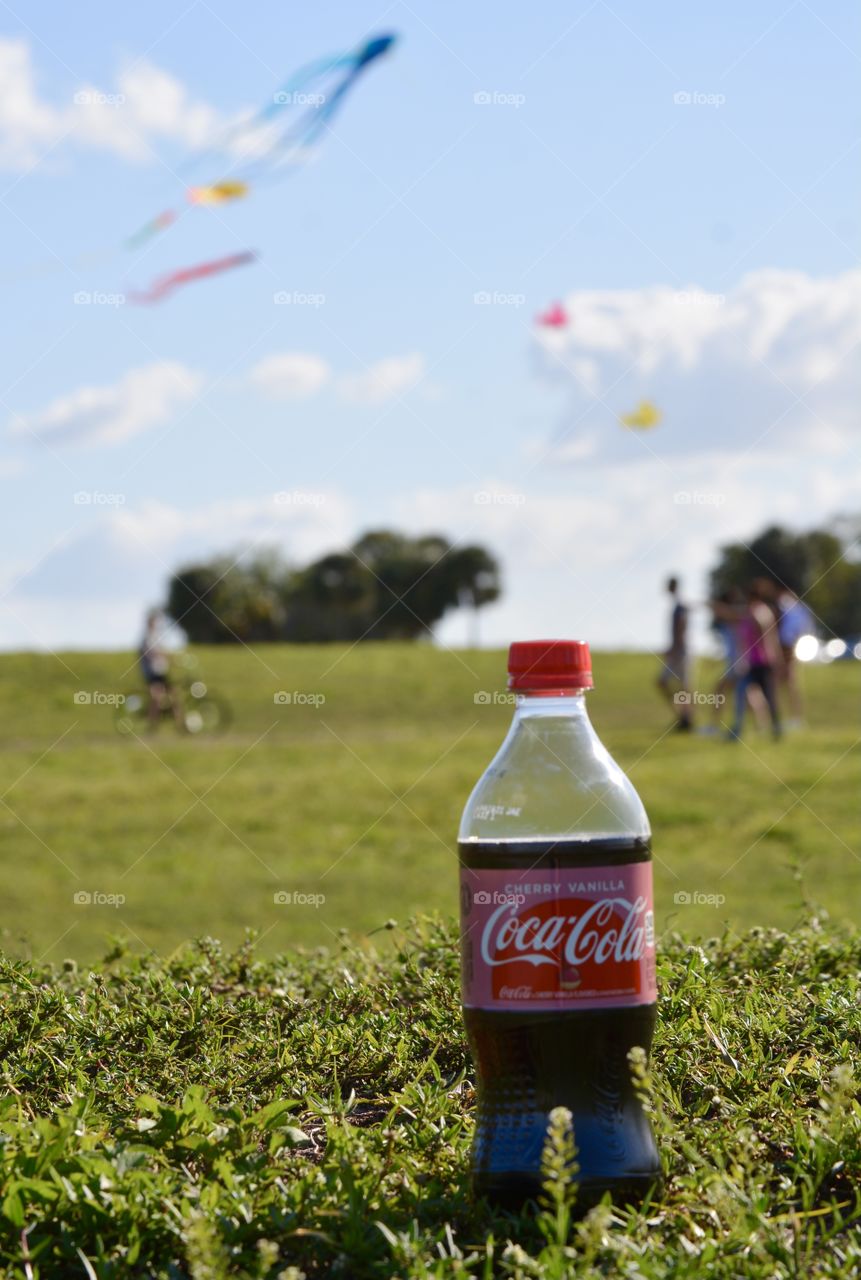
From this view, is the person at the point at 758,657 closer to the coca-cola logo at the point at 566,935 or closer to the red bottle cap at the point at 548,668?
the red bottle cap at the point at 548,668

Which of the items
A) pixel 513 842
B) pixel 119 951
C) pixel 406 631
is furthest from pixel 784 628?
pixel 406 631

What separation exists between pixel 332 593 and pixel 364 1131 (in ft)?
325

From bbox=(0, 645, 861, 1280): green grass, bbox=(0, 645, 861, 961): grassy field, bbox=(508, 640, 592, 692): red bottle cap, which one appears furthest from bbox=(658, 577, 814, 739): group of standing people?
bbox=(508, 640, 592, 692): red bottle cap

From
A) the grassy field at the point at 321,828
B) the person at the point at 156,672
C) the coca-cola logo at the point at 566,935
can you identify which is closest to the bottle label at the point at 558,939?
the coca-cola logo at the point at 566,935

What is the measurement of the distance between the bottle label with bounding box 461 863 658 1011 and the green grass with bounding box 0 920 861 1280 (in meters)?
0.36

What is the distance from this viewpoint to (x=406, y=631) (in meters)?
90.7

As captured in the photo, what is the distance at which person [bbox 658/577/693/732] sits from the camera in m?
22.3

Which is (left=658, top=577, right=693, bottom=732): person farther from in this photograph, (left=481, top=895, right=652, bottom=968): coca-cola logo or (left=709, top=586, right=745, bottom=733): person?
(left=481, top=895, right=652, bottom=968): coca-cola logo

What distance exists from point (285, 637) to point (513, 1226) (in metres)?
99.7

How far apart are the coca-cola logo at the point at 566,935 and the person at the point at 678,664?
19.0 m

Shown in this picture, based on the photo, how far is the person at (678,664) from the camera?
22281mm

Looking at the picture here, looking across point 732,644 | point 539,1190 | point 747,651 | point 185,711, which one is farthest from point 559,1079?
point 185,711

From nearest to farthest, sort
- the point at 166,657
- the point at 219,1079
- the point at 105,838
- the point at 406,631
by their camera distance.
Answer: the point at 219,1079
the point at 105,838
the point at 166,657
the point at 406,631

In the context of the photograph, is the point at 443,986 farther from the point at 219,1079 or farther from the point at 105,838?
the point at 105,838
